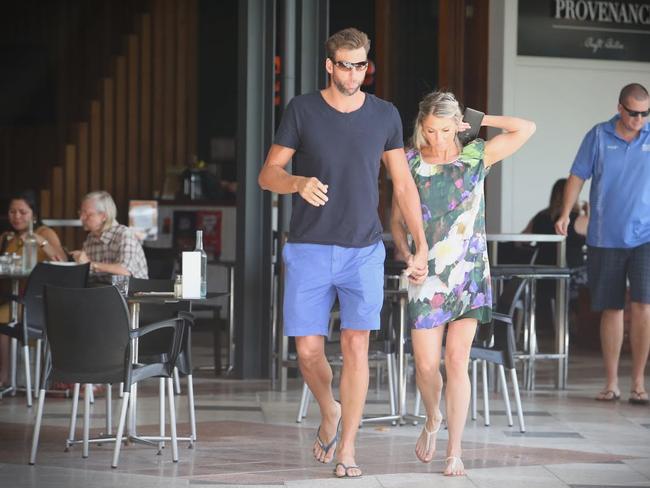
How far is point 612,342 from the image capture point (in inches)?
283

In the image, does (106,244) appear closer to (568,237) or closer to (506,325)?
(506,325)

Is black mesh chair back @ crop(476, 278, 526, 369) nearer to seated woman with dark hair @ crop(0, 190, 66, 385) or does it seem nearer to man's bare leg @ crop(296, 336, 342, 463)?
man's bare leg @ crop(296, 336, 342, 463)

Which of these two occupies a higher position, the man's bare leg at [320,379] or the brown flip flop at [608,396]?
the man's bare leg at [320,379]

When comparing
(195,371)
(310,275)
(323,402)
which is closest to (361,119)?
(310,275)

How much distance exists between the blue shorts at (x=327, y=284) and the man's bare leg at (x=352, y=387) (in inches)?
2.4

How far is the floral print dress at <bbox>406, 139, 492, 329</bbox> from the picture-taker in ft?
15.9

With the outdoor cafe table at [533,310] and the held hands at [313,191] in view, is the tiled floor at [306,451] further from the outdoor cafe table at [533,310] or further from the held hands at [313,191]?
the held hands at [313,191]

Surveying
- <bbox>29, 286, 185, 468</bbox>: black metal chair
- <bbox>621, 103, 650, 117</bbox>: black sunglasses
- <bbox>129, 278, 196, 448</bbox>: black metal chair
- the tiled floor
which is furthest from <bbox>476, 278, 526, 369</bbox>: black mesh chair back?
<bbox>29, 286, 185, 468</bbox>: black metal chair

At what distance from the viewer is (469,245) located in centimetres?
485

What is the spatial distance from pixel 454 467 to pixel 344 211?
107 cm

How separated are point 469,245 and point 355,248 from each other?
0.45m

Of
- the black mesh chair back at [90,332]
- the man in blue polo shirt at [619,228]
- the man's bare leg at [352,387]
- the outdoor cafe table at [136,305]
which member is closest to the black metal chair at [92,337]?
the black mesh chair back at [90,332]

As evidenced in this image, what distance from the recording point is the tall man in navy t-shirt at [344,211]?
4.68 m

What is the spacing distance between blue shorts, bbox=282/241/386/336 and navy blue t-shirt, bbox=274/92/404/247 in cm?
5
